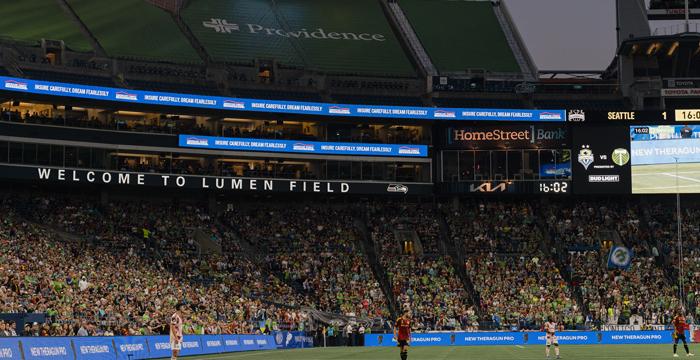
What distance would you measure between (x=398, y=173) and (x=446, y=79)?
8780mm

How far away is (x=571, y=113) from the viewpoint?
252ft

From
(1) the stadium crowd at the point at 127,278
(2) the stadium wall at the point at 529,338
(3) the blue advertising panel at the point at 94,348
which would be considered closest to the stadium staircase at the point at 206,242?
(1) the stadium crowd at the point at 127,278

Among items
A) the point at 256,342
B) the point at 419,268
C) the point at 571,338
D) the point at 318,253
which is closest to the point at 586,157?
the point at 419,268

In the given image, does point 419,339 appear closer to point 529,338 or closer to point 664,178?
point 529,338

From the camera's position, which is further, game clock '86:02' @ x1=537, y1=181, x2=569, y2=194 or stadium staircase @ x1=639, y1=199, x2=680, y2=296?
game clock '86:02' @ x1=537, y1=181, x2=569, y2=194

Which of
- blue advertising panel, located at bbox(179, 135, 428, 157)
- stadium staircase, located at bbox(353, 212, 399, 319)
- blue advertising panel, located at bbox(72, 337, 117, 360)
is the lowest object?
blue advertising panel, located at bbox(72, 337, 117, 360)

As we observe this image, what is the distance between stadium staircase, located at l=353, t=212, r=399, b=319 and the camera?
70.0 meters

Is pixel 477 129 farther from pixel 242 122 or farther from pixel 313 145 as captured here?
pixel 242 122

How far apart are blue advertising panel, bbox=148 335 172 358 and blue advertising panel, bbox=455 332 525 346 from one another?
22996mm

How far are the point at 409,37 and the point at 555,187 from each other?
21.9 meters

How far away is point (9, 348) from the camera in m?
33.0

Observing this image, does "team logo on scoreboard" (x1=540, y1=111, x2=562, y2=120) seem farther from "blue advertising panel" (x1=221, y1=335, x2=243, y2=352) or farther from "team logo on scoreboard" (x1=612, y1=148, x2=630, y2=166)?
"blue advertising panel" (x1=221, y1=335, x2=243, y2=352)

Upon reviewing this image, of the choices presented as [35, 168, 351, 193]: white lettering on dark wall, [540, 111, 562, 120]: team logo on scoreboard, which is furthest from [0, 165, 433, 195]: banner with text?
[540, 111, 562, 120]: team logo on scoreboard

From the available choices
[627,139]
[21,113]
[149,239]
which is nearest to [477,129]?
[627,139]
